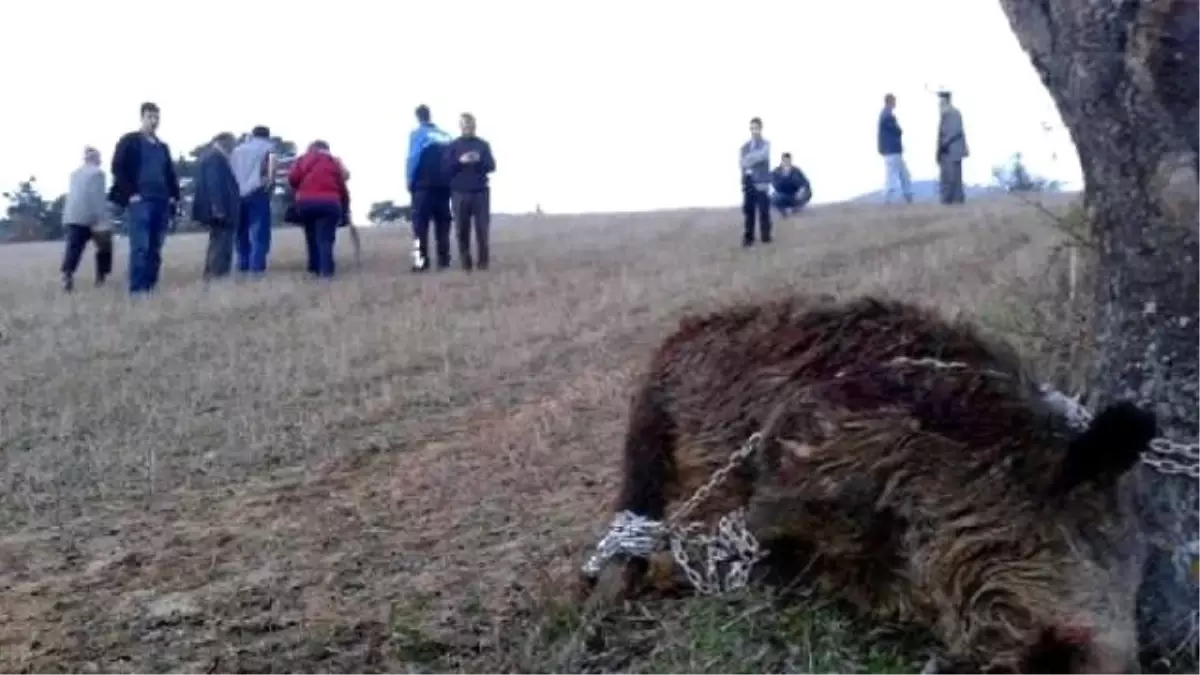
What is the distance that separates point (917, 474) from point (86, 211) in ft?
61.2

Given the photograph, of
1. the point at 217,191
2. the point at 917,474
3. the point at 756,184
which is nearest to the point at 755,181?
the point at 756,184

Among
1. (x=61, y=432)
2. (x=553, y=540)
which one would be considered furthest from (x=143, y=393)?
(x=553, y=540)

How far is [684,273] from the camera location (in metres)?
20.9

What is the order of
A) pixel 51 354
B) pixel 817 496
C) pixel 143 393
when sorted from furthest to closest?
pixel 51 354 < pixel 143 393 < pixel 817 496

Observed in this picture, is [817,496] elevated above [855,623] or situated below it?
above

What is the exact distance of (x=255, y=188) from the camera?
877 inches

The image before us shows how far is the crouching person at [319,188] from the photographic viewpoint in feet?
71.5

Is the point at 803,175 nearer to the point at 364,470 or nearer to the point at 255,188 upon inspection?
the point at 255,188

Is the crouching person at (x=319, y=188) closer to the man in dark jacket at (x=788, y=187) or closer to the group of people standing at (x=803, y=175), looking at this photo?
the group of people standing at (x=803, y=175)

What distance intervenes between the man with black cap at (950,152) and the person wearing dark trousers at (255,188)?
11268 mm

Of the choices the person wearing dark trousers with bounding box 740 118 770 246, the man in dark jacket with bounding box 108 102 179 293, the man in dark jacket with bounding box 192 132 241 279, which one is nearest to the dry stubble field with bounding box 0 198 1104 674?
the man in dark jacket with bounding box 108 102 179 293

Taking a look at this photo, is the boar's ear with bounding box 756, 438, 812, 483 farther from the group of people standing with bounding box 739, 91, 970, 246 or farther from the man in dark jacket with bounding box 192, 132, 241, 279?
the group of people standing with bounding box 739, 91, 970, 246

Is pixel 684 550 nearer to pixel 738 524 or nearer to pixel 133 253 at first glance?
pixel 738 524

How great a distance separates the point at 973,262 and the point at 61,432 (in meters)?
10.1
